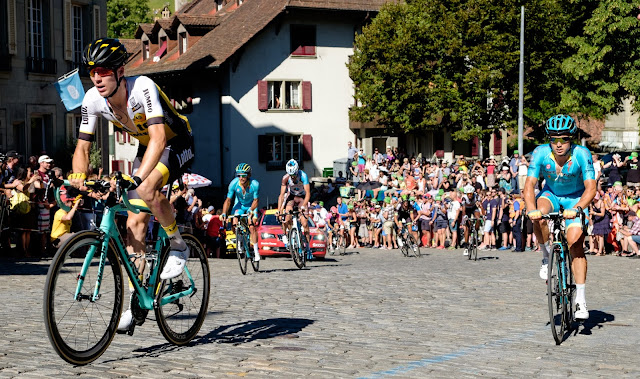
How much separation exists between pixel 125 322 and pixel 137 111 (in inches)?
68.2

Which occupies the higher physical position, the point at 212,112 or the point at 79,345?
the point at 212,112

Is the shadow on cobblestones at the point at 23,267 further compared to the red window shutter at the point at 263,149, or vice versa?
the red window shutter at the point at 263,149

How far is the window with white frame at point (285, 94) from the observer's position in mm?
59250

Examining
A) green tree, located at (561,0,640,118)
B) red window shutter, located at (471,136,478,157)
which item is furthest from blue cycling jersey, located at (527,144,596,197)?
red window shutter, located at (471,136,478,157)

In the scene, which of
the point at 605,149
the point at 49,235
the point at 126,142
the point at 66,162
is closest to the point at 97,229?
the point at 49,235

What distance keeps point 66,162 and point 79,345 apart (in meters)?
31.0

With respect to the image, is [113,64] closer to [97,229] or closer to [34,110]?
[97,229]

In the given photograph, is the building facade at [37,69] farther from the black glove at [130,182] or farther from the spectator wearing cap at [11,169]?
the black glove at [130,182]

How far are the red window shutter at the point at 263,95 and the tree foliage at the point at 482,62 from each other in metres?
5.42

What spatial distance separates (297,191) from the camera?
20781 mm

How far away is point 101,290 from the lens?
312 inches

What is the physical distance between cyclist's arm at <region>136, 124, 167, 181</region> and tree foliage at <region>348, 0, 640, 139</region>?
146 feet

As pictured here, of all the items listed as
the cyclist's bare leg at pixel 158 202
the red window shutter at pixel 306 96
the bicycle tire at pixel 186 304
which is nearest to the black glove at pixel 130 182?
the cyclist's bare leg at pixel 158 202

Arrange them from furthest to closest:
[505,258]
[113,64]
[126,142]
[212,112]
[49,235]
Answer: [126,142] → [212,112] → [505,258] → [49,235] → [113,64]
